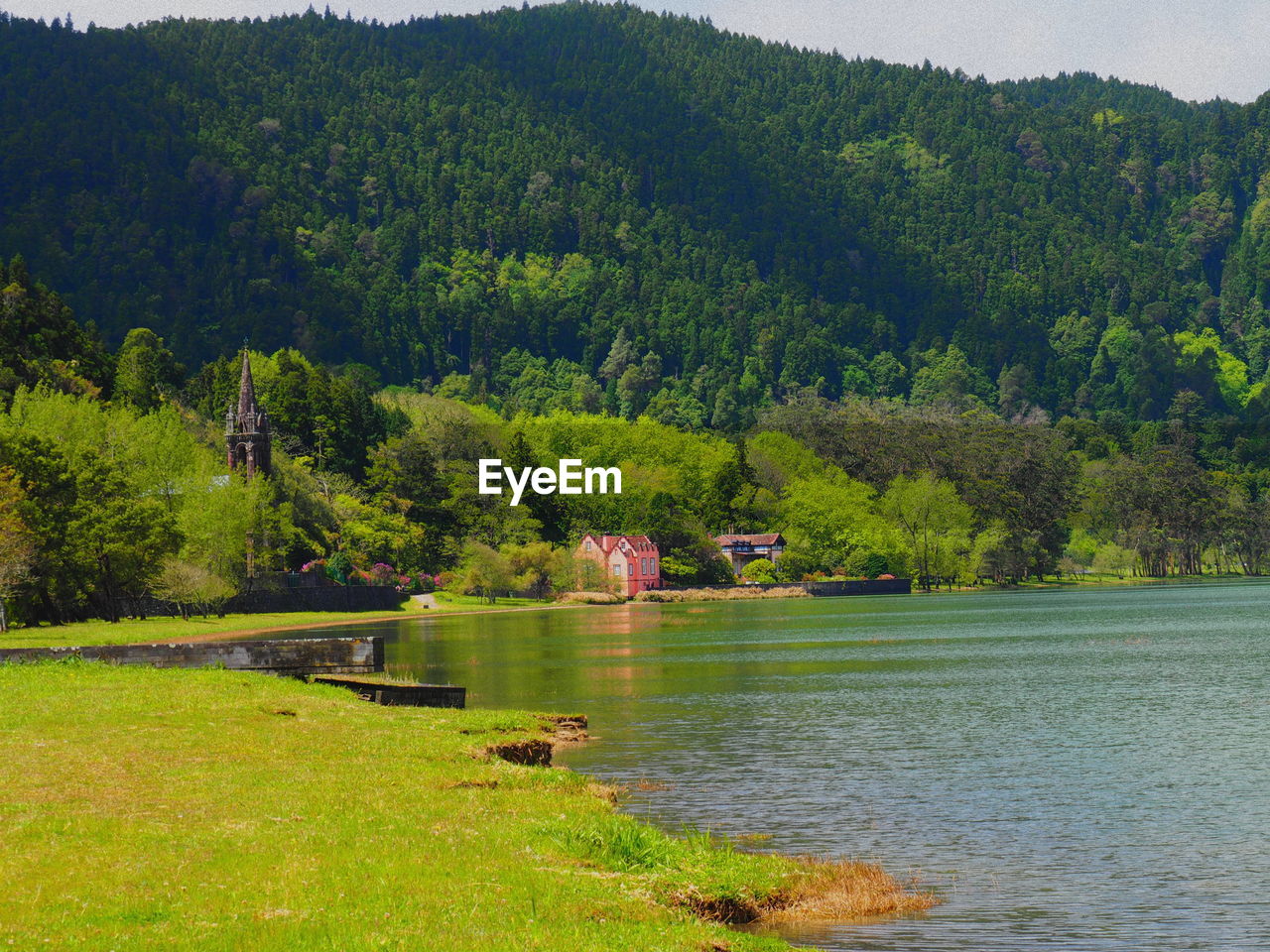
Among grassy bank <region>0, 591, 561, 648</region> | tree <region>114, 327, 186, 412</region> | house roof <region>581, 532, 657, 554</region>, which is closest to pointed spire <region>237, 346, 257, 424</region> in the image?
tree <region>114, 327, 186, 412</region>

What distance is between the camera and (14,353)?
12606 cm

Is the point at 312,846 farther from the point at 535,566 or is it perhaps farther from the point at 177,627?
the point at 535,566

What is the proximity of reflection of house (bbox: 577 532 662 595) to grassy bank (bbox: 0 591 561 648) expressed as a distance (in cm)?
3413

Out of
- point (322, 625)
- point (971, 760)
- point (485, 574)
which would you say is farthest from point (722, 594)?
point (971, 760)

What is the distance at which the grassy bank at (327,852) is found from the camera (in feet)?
49.7

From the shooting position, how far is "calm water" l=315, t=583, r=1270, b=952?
21.0 m

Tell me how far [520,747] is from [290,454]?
154091mm

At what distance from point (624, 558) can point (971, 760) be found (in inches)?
5690

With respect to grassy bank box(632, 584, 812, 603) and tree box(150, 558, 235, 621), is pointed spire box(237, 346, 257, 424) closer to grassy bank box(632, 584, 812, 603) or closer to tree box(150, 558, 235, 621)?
tree box(150, 558, 235, 621)

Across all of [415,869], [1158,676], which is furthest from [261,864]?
[1158,676]

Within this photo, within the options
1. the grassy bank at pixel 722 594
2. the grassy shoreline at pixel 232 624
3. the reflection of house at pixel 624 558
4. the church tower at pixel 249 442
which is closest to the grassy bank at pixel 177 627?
the grassy shoreline at pixel 232 624

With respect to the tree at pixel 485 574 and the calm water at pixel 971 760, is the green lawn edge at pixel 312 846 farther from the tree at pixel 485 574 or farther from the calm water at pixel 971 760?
the tree at pixel 485 574

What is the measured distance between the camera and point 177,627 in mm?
84938

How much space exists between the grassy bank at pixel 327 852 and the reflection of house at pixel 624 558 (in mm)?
146462
